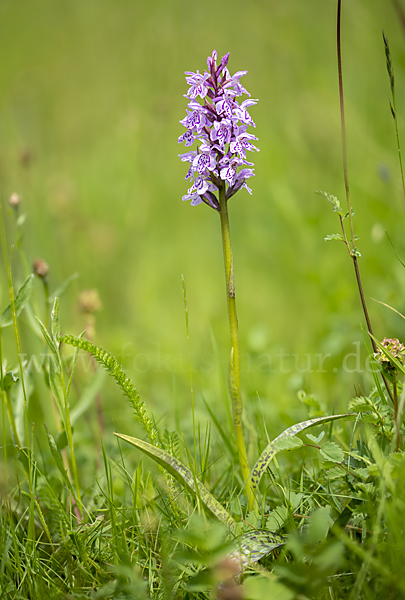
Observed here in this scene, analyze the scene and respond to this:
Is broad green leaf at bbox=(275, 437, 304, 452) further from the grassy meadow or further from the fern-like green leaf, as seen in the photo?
the fern-like green leaf

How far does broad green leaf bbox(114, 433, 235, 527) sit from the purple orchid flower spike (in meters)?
0.71

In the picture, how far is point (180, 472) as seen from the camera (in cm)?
120

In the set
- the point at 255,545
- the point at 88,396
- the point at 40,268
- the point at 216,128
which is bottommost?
the point at 255,545

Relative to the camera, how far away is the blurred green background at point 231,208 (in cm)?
286

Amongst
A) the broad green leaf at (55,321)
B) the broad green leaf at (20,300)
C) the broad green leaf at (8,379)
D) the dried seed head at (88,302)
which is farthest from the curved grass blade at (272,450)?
the dried seed head at (88,302)

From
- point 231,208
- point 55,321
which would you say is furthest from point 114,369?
point 231,208

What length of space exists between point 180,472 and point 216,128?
3.10 feet

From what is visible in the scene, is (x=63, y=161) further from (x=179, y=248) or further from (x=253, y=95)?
(x=253, y=95)

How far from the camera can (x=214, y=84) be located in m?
1.32

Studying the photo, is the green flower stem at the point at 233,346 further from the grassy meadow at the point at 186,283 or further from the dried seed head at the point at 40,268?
the dried seed head at the point at 40,268

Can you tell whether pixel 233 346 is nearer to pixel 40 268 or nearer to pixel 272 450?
pixel 272 450

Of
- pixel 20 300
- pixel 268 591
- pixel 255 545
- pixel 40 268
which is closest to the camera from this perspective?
pixel 268 591

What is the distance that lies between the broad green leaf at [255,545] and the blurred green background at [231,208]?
0.90m

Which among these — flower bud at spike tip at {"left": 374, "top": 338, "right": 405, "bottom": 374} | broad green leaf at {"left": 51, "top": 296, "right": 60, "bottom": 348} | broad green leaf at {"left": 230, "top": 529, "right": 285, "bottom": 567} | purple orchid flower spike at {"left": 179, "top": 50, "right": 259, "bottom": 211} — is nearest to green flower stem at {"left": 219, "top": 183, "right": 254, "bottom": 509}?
purple orchid flower spike at {"left": 179, "top": 50, "right": 259, "bottom": 211}
